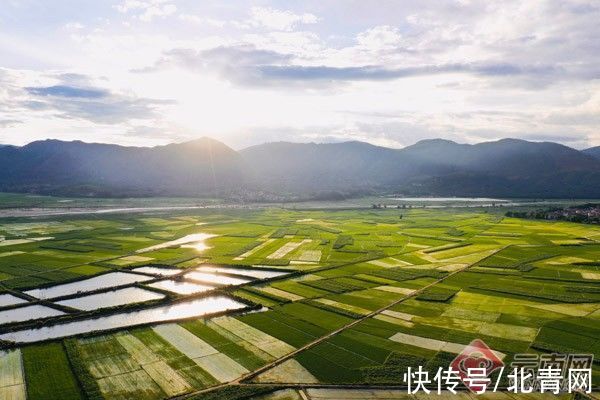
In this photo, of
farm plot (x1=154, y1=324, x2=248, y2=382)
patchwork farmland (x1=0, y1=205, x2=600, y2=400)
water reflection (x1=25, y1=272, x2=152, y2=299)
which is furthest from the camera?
water reflection (x1=25, y1=272, x2=152, y2=299)

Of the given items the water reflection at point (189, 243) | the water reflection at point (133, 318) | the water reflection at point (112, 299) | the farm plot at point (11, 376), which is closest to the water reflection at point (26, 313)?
the water reflection at point (112, 299)

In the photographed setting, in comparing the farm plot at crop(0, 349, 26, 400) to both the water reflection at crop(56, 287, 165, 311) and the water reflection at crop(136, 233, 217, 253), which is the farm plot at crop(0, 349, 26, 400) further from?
the water reflection at crop(136, 233, 217, 253)

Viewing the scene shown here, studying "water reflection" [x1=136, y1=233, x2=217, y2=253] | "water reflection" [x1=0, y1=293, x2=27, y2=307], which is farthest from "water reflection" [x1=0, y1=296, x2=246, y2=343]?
"water reflection" [x1=136, y1=233, x2=217, y2=253]

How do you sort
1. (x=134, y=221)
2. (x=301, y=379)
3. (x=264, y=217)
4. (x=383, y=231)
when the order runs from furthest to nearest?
(x=264, y=217) < (x=134, y=221) < (x=383, y=231) < (x=301, y=379)

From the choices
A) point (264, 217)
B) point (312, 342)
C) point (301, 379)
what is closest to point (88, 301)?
point (312, 342)

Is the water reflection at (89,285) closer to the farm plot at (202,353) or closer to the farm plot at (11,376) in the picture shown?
the farm plot at (11,376)

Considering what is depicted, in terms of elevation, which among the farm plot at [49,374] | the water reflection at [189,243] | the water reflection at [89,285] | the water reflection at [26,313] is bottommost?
the farm plot at [49,374]

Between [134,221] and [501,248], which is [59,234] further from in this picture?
[501,248]

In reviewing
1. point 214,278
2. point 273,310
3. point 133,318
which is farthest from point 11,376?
point 214,278
